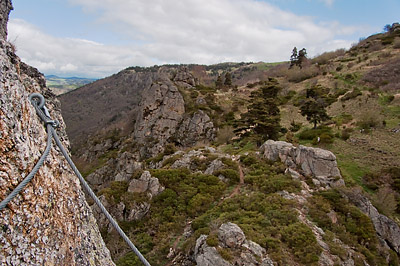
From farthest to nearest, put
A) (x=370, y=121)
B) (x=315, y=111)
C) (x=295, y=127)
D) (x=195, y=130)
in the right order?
(x=195, y=130) < (x=295, y=127) < (x=315, y=111) < (x=370, y=121)

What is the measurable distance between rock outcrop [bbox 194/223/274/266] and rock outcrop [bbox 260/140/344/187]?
676 centimetres

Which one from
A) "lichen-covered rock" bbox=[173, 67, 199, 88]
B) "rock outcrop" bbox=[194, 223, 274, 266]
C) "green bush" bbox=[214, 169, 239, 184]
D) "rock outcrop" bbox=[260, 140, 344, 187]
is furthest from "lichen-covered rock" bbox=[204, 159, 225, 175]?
"lichen-covered rock" bbox=[173, 67, 199, 88]

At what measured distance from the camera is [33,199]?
1.89 metres

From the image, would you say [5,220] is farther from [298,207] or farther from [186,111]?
[186,111]

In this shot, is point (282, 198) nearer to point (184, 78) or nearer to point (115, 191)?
point (115, 191)

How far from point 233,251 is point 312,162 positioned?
8.47 metres

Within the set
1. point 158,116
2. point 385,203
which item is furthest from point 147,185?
point 158,116

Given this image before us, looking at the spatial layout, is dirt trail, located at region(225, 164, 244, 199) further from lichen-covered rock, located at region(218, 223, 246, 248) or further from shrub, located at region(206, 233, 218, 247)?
shrub, located at region(206, 233, 218, 247)

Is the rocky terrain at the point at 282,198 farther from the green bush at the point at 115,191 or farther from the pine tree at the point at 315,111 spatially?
the pine tree at the point at 315,111

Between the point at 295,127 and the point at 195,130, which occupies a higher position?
the point at 295,127

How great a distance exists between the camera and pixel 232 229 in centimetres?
843

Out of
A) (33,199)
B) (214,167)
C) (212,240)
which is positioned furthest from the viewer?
(214,167)

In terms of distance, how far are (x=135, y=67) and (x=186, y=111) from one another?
157493 mm

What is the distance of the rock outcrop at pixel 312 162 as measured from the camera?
12837mm
